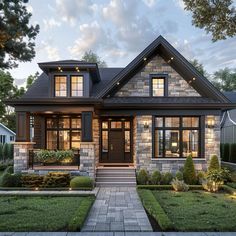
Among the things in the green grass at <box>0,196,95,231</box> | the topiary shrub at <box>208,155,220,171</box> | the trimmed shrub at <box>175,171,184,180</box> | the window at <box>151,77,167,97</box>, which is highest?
the window at <box>151,77,167,97</box>

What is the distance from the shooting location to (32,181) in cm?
1333

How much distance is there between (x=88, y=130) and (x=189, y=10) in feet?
25.0

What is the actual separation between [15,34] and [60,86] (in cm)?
928

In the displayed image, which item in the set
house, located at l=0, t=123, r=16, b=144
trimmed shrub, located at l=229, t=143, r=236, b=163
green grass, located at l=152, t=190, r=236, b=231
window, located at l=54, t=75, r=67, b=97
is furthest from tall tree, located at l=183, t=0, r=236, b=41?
house, located at l=0, t=123, r=16, b=144

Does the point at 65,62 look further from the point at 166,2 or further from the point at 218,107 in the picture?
the point at 218,107

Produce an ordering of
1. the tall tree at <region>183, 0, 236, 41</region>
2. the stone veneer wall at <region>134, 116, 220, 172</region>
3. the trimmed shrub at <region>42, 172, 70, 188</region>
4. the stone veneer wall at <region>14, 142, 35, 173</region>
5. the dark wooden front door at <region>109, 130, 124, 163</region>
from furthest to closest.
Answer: the dark wooden front door at <region>109, 130, 124, 163</region> → the stone veneer wall at <region>134, 116, 220, 172</region> → the stone veneer wall at <region>14, 142, 35, 173</region> → the trimmed shrub at <region>42, 172, 70, 188</region> → the tall tree at <region>183, 0, 236, 41</region>

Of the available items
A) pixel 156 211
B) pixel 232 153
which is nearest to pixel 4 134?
pixel 232 153

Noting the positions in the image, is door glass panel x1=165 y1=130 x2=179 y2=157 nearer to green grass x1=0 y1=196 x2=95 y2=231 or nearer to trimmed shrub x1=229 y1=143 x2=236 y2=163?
trimmed shrub x1=229 y1=143 x2=236 y2=163

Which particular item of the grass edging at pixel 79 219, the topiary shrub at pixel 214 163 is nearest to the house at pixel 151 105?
the topiary shrub at pixel 214 163

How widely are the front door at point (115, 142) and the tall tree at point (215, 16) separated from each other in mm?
9469

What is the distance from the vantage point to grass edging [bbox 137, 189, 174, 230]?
727 cm

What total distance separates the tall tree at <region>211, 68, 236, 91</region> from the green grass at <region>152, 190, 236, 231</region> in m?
43.6

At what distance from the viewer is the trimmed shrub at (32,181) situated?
524 inches

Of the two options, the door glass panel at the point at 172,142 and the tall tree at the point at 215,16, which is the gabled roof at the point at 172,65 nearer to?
the door glass panel at the point at 172,142
